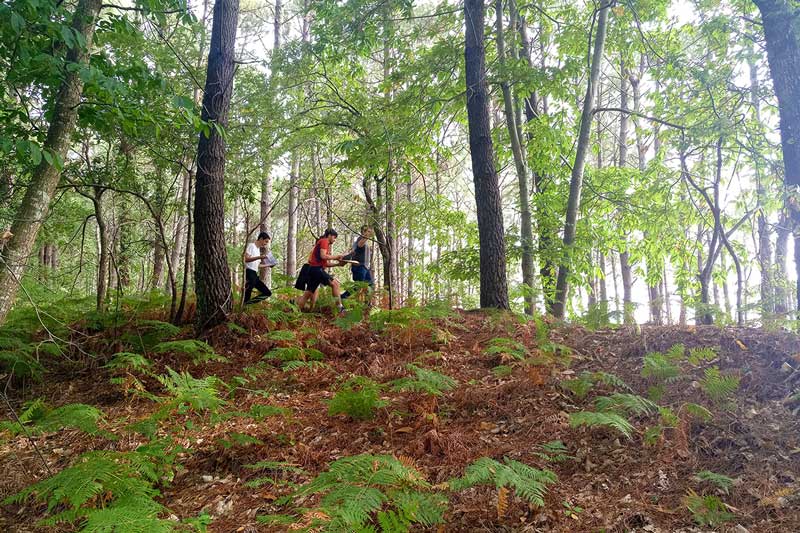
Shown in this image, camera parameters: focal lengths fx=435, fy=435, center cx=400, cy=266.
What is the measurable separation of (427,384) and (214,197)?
4749 mm

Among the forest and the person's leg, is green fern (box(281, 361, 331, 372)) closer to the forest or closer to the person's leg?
the forest

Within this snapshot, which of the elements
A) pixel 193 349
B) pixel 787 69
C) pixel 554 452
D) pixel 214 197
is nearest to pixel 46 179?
pixel 214 197

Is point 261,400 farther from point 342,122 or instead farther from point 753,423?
point 342,122

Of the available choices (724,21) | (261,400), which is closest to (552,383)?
(261,400)

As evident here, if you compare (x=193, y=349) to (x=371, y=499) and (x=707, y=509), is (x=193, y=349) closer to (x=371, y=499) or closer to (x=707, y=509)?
(x=371, y=499)

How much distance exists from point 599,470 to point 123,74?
6.40 m

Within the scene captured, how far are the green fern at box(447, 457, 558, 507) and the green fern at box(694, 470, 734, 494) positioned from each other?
0.96 m

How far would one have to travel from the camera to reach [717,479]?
9.46ft

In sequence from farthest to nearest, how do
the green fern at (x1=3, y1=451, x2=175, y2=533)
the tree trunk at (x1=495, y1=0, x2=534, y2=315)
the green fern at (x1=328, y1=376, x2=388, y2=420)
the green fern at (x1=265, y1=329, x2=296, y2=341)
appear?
the tree trunk at (x1=495, y1=0, x2=534, y2=315), the green fern at (x1=265, y1=329, x2=296, y2=341), the green fern at (x1=328, y1=376, x2=388, y2=420), the green fern at (x1=3, y1=451, x2=175, y2=533)

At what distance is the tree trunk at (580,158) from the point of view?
834 cm

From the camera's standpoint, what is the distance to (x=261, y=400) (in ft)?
17.0

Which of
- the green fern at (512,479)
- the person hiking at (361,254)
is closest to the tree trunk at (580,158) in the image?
the person hiking at (361,254)

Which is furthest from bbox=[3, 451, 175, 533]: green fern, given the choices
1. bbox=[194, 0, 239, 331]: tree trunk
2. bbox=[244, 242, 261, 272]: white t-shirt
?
bbox=[244, 242, 261, 272]: white t-shirt

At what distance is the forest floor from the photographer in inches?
110
